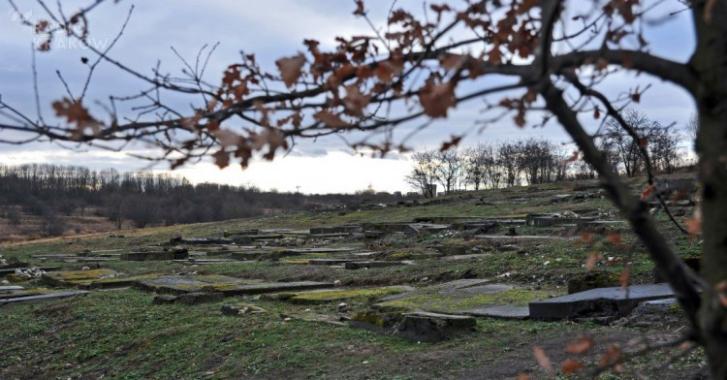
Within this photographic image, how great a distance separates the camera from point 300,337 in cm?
655

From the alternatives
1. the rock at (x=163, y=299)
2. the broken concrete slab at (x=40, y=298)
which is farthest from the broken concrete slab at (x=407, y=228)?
the rock at (x=163, y=299)

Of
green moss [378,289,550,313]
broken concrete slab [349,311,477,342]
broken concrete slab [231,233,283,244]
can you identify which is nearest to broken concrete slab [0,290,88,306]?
green moss [378,289,550,313]

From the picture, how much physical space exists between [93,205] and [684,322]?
313 feet

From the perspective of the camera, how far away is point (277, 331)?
6.83m

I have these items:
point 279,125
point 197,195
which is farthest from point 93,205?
point 279,125

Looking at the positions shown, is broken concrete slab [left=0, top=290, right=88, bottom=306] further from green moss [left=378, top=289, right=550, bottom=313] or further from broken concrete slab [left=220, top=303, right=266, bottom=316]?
green moss [left=378, top=289, right=550, bottom=313]

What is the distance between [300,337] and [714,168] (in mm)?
5244

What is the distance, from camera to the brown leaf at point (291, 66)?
1.74m

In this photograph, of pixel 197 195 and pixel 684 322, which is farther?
pixel 197 195

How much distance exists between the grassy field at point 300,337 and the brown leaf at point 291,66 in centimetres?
159

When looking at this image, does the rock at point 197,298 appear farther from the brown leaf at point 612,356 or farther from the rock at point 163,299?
the brown leaf at point 612,356

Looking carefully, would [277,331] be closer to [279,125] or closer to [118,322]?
[118,322]

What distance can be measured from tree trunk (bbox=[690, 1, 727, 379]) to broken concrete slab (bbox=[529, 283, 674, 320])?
174 inches

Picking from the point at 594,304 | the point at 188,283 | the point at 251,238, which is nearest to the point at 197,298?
the point at 188,283
